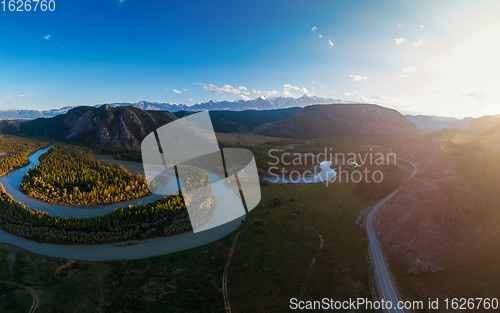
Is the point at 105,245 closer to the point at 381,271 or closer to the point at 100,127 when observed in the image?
the point at 381,271

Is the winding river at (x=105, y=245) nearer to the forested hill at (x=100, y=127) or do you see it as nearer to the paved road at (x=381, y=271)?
Answer: the paved road at (x=381, y=271)

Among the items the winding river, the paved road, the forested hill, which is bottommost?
the paved road

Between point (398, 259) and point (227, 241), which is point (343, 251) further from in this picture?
point (227, 241)

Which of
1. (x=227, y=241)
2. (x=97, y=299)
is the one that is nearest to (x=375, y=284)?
(x=227, y=241)

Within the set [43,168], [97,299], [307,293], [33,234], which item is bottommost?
[307,293]

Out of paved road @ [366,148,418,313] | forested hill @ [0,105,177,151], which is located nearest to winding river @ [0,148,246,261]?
paved road @ [366,148,418,313]

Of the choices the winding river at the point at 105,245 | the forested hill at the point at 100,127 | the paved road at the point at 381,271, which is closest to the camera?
the paved road at the point at 381,271

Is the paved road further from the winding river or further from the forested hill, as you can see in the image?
the forested hill

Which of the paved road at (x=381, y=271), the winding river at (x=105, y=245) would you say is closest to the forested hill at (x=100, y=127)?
the winding river at (x=105, y=245)
